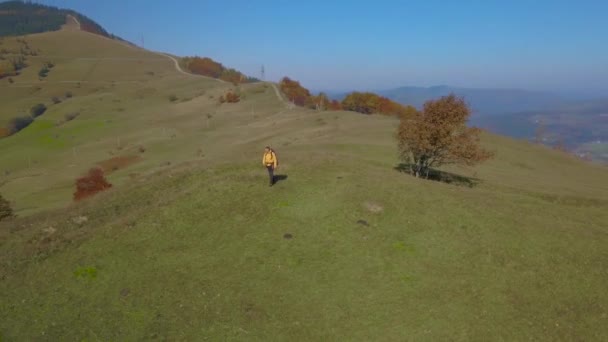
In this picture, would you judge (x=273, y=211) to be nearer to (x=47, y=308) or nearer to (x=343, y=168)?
(x=343, y=168)

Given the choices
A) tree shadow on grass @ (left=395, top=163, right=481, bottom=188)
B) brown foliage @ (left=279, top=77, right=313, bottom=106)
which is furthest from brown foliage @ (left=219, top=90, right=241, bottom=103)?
tree shadow on grass @ (left=395, top=163, right=481, bottom=188)

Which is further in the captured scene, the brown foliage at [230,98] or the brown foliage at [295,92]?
the brown foliage at [295,92]

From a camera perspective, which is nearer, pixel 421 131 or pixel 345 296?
pixel 345 296

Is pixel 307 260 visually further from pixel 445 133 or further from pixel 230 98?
pixel 230 98

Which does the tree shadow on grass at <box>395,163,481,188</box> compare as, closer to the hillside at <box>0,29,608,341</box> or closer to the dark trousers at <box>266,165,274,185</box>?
the hillside at <box>0,29,608,341</box>

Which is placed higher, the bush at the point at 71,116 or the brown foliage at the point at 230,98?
the brown foliage at the point at 230,98

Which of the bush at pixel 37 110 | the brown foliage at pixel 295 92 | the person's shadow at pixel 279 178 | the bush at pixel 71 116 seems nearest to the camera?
the person's shadow at pixel 279 178

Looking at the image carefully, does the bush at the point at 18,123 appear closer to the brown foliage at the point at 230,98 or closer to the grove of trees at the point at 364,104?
the brown foliage at the point at 230,98

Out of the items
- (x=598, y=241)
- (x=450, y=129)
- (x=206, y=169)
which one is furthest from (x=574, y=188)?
(x=206, y=169)

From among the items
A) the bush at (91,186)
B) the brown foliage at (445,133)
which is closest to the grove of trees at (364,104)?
the bush at (91,186)
